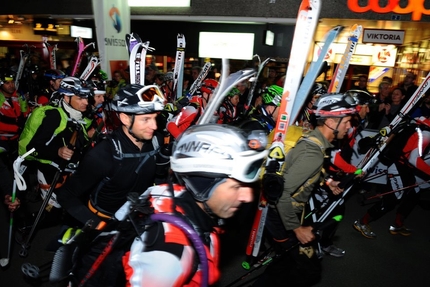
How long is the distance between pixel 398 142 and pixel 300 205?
322cm

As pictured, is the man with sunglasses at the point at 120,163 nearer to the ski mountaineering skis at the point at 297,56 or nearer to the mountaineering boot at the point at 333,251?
the ski mountaineering skis at the point at 297,56

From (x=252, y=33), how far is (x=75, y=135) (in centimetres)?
1031

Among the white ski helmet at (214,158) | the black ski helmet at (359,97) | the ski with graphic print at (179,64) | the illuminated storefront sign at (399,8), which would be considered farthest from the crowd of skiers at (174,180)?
the illuminated storefront sign at (399,8)

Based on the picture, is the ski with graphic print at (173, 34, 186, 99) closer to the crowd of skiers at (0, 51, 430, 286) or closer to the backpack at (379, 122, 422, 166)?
the crowd of skiers at (0, 51, 430, 286)

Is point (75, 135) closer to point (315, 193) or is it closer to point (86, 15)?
point (315, 193)

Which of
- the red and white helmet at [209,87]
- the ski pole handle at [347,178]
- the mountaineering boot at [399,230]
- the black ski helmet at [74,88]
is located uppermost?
the black ski helmet at [74,88]

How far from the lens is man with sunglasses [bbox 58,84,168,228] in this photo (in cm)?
274

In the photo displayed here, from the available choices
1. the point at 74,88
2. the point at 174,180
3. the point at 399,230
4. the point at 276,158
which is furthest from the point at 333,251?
the point at 74,88

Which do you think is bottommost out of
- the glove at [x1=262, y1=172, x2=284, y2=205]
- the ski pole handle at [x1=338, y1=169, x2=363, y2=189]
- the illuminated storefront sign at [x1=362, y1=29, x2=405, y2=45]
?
the ski pole handle at [x1=338, y1=169, x2=363, y2=189]

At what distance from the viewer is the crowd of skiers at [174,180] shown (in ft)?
5.05

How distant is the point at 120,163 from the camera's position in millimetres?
2832

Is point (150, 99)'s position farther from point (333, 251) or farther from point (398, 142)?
point (398, 142)

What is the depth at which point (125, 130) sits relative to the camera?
299cm

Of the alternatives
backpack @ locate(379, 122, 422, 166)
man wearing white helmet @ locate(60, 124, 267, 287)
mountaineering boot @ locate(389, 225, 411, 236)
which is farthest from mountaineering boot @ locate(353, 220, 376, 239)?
man wearing white helmet @ locate(60, 124, 267, 287)
